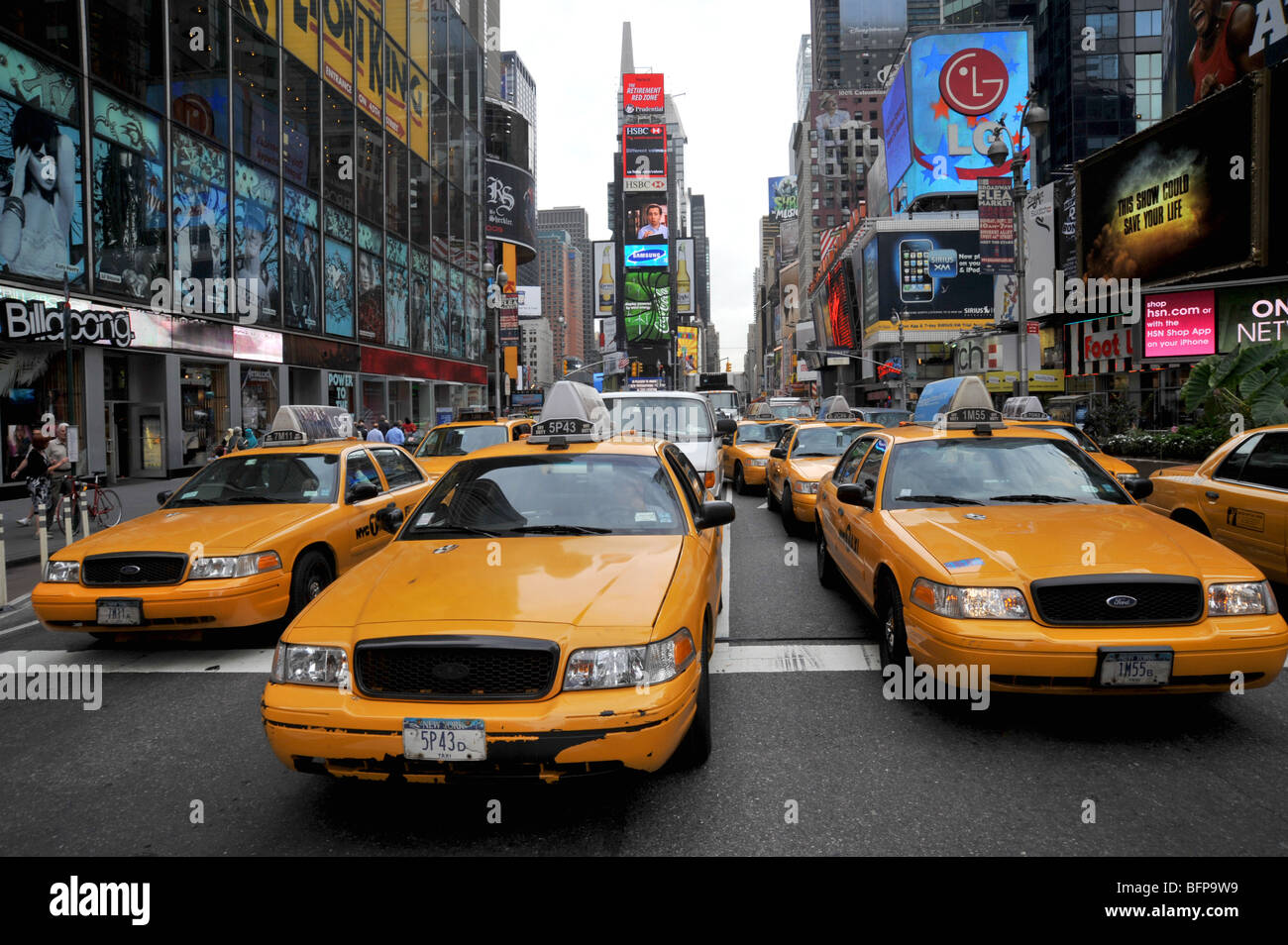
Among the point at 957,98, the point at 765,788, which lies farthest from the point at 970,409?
the point at 957,98

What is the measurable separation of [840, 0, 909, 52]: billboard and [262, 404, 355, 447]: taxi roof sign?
189m

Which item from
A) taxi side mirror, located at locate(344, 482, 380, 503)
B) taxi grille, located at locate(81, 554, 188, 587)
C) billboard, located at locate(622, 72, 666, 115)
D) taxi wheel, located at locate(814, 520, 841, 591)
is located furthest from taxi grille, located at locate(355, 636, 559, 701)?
billboard, located at locate(622, 72, 666, 115)

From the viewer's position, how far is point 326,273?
1217 inches

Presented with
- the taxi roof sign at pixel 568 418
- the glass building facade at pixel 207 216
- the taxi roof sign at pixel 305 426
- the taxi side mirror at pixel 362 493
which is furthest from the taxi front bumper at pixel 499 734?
the glass building facade at pixel 207 216

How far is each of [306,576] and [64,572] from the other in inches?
61.8

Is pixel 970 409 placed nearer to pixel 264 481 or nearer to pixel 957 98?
pixel 264 481

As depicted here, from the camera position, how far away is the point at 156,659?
579cm

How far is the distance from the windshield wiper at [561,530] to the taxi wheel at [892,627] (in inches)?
68.8

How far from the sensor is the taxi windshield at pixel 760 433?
17.7m

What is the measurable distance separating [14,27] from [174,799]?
21.0 meters

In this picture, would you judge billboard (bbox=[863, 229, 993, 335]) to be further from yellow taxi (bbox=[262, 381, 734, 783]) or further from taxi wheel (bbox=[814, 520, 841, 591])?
yellow taxi (bbox=[262, 381, 734, 783])

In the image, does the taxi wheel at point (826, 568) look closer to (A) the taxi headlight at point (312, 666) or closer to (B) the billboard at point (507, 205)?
(A) the taxi headlight at point (312, 666)

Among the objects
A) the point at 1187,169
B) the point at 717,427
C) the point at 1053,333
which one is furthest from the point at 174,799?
the point at 1053,333
